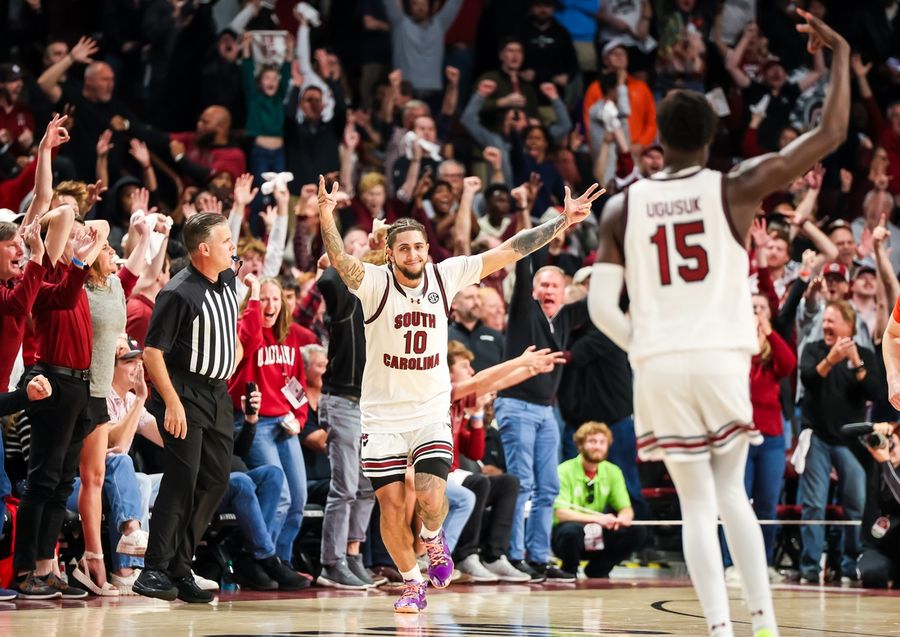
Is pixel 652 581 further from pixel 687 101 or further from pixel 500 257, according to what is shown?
pixel 687 101

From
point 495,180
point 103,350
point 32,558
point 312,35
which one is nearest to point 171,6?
point 312,35

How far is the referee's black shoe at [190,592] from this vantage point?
8.06 metres

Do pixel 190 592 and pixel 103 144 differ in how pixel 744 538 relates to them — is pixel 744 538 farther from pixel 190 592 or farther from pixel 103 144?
pixel 103 144

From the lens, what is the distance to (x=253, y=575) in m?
9.43

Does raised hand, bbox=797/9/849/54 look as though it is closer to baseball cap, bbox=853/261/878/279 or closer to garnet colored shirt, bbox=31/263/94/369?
garnet colored shirt, bbox=31/263/94/369

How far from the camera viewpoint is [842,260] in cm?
1346

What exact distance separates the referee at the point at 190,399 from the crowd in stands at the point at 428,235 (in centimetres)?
61

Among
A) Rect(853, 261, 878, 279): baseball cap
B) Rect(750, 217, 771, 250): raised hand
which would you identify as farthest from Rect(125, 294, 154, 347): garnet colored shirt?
Rect(853, 261, 878, 279): baseball cap

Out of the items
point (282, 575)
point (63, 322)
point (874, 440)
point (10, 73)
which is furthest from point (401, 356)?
point (10, 73)

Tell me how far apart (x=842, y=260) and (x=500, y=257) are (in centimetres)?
641

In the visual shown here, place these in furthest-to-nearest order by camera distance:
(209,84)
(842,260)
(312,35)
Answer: (312,35), (209,84), (842,260)

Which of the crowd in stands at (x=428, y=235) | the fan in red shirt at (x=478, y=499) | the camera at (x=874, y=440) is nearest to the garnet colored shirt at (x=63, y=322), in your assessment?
the crowd in stands at (x=428, y=235)

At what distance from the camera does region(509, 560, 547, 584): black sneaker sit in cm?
1092

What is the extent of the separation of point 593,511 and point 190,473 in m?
4.66
